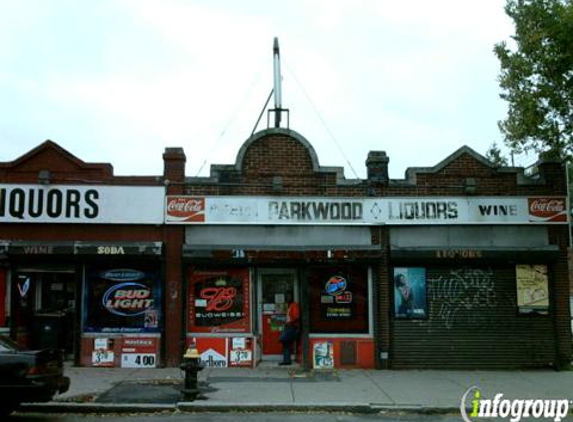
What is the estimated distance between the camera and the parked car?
352 inches

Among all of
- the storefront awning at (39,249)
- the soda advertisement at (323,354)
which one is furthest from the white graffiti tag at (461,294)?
the storefront awning at (39,249)

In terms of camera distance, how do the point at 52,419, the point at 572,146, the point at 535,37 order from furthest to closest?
the point at 572,146 < the point at 535,37 < the point at 52,419

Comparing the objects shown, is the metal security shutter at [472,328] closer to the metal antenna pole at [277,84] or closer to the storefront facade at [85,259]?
the metal antenna pole at [277,84]

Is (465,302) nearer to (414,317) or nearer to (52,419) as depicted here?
(414,317)

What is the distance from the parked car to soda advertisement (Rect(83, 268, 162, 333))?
5482 millimetres

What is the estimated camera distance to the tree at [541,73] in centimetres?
1361

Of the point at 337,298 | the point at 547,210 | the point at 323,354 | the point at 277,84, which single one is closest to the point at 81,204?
the point at 277,84

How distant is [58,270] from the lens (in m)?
15.4

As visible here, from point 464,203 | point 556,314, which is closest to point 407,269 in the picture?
point 464,203

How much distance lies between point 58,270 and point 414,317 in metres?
8.41

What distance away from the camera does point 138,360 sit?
1490cm

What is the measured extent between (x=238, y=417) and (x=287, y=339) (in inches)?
189

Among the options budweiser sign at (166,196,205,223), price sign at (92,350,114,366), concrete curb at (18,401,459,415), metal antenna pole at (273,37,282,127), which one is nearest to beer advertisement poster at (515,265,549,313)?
concrete curb at (18,401,459,415)

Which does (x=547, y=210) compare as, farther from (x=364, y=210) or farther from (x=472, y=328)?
(x=364, y=210)
